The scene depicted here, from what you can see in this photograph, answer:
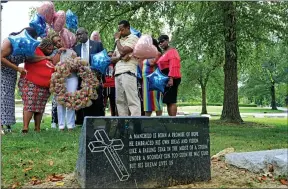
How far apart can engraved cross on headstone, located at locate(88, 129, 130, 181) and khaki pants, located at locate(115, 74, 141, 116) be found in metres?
2.65

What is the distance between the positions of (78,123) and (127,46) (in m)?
2.75

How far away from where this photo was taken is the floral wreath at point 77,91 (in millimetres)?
6594

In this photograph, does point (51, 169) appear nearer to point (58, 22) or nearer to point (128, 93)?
point (128, 93)

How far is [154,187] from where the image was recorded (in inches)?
142

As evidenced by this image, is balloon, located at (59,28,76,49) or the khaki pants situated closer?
the khaki pants

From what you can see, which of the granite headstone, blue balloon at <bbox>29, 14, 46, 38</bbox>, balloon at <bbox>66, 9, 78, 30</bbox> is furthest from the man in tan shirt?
the granite headstone

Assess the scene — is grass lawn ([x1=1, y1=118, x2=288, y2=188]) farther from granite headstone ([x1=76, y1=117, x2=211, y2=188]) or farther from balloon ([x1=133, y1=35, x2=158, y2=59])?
balloon ([x1=133, y1=35, x2=158, y2=59])

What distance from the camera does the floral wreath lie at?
659 cm

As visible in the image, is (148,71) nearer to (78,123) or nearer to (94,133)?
(78,123)

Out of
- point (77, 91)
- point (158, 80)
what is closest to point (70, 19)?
point (77, 91)

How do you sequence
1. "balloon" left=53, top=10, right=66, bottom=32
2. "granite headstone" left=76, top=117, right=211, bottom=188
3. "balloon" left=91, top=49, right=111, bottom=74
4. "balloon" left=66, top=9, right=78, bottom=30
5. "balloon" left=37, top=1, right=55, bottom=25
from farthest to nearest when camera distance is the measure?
"balloon" left=66, top=9, right=78, bottom=30, "balloon" left=53, top=10, right=66, bottom=32, "balloon" left=37, top=1, right=55, bottom=25, "balloon" left=91, top=49, right=111, bottom=74, "granite headstone" left=76, top=117, right=211, bottom=188

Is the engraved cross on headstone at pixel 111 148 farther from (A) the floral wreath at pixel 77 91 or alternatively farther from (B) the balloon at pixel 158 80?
(B) the balloon at pixel 158 80

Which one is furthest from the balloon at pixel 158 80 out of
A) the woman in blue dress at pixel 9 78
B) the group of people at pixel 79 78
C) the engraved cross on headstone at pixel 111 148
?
the engraved cross on headstone at pixel 111 148

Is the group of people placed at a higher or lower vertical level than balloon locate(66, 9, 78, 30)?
lower
